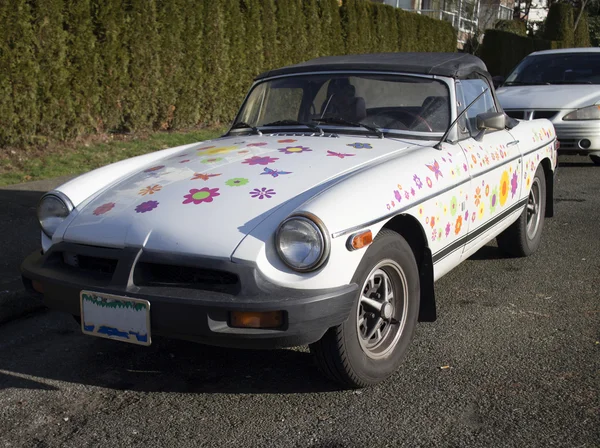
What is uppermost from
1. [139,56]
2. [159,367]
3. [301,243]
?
[139,56]

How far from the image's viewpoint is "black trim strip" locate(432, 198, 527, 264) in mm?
3955

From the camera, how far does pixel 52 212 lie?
3.76 meters

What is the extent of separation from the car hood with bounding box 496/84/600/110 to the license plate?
7.69m

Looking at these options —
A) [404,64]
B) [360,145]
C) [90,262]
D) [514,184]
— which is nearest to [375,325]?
[360,145]

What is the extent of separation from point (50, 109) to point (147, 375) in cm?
631

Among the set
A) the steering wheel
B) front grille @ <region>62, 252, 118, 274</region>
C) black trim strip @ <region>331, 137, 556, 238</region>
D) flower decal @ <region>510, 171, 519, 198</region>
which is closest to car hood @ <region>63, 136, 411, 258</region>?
front grille @ <region>62, 252, 118, 274</region>

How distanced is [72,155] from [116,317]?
6560 millimetres

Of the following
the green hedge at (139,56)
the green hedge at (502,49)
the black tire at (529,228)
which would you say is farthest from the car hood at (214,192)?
the green hedge at (502,49)

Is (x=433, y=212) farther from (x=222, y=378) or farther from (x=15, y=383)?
Result: (x=15, y=383)

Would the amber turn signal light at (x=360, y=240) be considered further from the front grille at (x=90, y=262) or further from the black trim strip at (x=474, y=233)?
the front grille at (x=90, y=262)

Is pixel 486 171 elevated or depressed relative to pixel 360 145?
depressed

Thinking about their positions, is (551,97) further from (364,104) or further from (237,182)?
(237,182)

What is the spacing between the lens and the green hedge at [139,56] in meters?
8.62

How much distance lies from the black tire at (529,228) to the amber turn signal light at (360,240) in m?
2.51
